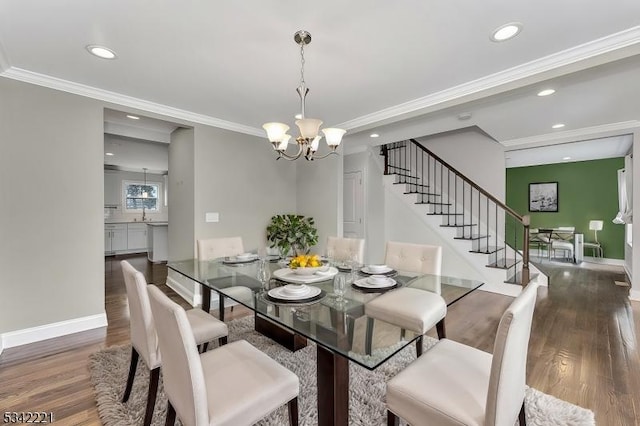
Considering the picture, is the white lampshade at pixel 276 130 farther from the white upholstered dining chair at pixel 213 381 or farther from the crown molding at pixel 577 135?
the crown molding at pixel 577 135

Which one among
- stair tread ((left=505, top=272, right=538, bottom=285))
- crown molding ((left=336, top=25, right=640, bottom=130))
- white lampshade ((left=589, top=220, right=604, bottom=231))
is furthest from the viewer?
white lampshade ((left=589, top=220, right=604, bottom=231))

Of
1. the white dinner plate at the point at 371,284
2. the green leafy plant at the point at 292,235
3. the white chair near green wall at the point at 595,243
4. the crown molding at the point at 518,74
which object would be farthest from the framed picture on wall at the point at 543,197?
the white dinner plate at the point at 371,284

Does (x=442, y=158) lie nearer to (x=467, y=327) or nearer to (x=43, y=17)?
(x=467, y=327)

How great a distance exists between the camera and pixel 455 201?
562 centimetres

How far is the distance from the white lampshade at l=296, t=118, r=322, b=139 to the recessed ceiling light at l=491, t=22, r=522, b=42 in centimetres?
138

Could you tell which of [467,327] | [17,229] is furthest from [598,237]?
[17,229]

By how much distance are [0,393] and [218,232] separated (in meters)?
2.40

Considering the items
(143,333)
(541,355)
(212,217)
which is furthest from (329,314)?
(212,217)

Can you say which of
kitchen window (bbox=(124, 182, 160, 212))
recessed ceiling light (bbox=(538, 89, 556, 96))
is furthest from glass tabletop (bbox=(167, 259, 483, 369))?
kitchen window (bbox=(124, 182, 160, 212))

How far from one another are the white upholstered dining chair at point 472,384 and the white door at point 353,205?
13.1 feet

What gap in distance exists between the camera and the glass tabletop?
4.17ft

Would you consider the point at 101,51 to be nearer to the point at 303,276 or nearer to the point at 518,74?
the point at 303,276

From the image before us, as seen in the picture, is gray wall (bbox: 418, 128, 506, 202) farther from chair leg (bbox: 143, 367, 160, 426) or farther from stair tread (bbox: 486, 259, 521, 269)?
chair leg (bbox: 143, 367, 160, 426)

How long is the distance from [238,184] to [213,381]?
323 cm
